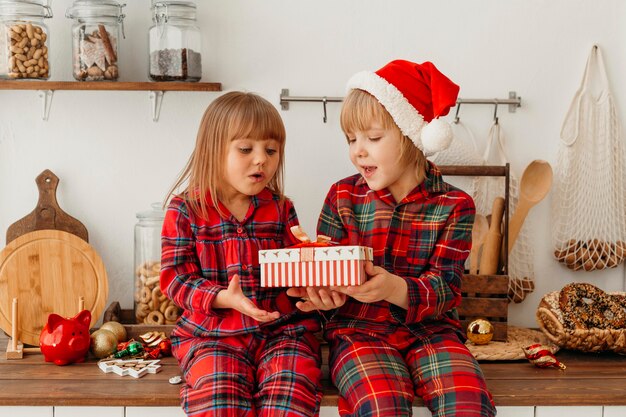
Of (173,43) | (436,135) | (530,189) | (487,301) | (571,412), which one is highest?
(173,43)

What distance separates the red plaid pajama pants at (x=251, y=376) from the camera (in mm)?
1351

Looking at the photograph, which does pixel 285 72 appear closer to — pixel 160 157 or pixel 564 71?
pixel 160 157

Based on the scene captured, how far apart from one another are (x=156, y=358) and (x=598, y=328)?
0.95 m

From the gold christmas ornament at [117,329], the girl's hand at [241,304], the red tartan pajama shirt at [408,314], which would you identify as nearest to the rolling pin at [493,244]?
the red tartan pajama shirt at [408,314]

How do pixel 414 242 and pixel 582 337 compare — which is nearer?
pixel 414 242

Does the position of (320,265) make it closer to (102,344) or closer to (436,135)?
(436,135)

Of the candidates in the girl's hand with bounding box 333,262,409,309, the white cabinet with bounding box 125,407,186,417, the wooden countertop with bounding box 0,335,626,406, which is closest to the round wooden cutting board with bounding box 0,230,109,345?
the wooden countertop with bounding box 0,335,626,406

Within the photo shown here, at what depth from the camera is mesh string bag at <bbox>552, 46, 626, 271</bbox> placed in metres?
1.90

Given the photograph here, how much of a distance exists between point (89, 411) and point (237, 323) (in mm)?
311

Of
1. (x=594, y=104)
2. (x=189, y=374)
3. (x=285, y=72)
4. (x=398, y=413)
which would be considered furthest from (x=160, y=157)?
(x=594, y=104)

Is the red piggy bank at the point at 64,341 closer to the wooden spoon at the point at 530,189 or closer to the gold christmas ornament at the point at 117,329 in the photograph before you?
the gold christmas ornament at the point at 117,329

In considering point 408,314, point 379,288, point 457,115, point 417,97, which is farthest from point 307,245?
point 457,115

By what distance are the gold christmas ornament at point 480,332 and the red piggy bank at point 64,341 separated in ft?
2.69

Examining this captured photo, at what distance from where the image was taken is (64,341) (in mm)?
1574
